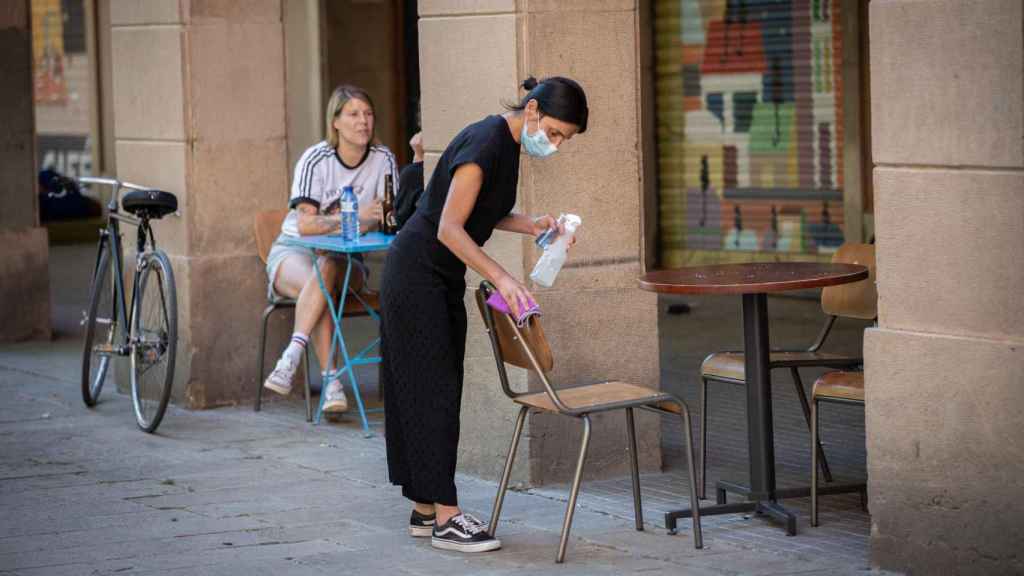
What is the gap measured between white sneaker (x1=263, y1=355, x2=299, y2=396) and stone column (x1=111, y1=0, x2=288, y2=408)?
81cm

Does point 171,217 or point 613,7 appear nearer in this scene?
point 613,7

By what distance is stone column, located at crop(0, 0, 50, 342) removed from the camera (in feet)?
38.5

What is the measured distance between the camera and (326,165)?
28.9ft

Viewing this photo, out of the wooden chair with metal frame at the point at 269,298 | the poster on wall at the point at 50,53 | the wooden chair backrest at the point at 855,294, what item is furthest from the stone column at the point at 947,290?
the poster on wall at the point at 50,53

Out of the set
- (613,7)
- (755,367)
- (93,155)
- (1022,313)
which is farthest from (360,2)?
(1022,313)

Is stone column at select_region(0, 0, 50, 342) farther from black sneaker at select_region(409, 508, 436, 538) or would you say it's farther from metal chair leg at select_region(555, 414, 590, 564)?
metal chair leg at select_region(555, 414, 590, 564)

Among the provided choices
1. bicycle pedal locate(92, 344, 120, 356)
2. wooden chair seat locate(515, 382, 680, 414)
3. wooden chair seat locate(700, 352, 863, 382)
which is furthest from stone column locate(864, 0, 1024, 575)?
bicycle pedal locate(92, 344, 120, 356)

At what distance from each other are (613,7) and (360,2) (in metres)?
9.94

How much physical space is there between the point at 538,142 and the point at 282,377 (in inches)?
124

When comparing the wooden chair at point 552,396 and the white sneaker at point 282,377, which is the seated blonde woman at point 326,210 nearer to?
the white sneaker at point 282,377

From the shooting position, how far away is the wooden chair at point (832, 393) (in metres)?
6.08

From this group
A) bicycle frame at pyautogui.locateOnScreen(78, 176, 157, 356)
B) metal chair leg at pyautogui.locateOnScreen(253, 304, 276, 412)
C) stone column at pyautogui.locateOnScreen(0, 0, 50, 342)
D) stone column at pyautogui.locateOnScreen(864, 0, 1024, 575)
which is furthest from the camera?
stone column at pyautogui.locateOnScreen(0, 0, 50, 342)

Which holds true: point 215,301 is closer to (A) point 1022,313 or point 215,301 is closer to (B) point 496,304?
(B) point 496,304

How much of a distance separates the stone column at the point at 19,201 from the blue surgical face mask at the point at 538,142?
6.88 m
